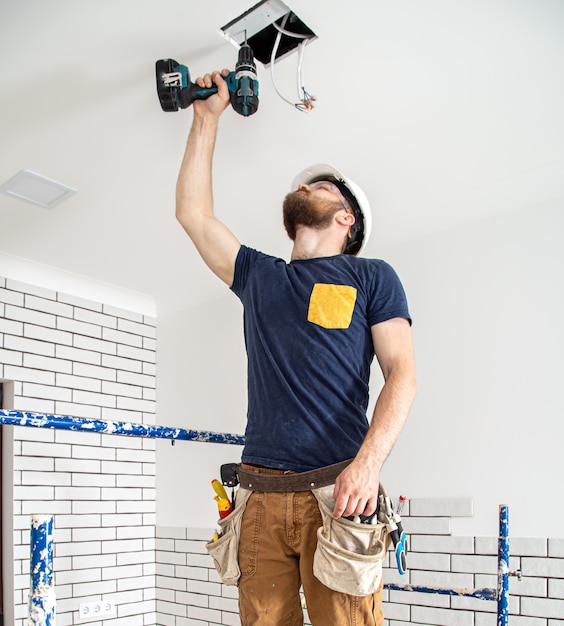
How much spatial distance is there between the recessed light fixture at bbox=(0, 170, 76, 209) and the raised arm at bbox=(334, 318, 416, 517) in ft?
6.57

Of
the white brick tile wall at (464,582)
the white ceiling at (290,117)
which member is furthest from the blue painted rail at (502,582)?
the white ceiling at (290,117)

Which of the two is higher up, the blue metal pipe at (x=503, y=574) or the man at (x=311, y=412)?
the man at (x=311, y=412)

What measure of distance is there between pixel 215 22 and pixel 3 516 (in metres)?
2.79

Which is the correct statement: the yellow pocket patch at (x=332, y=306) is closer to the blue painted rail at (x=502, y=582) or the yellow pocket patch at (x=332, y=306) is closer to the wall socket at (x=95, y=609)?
the blue painted rail at (x=502, y=582)

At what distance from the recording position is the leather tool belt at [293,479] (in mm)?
1361

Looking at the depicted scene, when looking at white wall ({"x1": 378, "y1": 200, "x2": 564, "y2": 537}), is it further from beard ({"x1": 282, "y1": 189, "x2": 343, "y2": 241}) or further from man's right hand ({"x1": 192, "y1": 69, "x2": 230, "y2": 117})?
man's right hand ({"x1": 192, "y1": 69, "x2": 230, "y2": 117})

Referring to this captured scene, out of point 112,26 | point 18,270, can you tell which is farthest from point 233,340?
point 112,26

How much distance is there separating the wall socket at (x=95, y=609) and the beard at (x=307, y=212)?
117 inches

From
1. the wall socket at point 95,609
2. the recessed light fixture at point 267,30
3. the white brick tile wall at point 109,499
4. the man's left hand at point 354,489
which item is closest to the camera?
the man's left hand at point 354,489

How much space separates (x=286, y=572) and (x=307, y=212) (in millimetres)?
853

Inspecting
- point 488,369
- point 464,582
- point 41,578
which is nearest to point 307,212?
point 41,578

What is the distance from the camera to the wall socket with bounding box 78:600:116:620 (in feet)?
12.4

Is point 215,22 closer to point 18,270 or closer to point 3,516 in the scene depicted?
point 18,270

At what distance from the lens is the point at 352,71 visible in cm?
225
